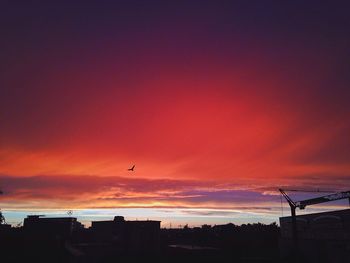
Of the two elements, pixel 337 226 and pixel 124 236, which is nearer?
pixel 337 226

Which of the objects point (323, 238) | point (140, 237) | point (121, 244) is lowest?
point (121, 244)

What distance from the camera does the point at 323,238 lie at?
7319cm

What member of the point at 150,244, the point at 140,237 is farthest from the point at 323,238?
the point at 140,237

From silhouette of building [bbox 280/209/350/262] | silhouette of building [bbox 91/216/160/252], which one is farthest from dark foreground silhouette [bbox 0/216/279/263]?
silhouette of building [bbox 280/209/350/262]

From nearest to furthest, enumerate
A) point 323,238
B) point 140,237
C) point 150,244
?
point 323,238 → point 150,244 → point 140,237

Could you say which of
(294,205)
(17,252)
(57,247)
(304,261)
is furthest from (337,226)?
(17,252)

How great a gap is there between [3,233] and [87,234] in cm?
4973

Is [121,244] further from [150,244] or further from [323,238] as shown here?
[323,238]

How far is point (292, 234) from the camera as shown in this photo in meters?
87.2

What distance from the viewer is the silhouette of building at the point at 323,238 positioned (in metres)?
67.3

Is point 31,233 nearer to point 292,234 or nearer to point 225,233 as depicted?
point 292,234

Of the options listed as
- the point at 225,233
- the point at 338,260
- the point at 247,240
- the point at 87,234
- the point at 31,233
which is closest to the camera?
the point at 31,233

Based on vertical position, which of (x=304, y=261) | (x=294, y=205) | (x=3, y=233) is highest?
(x=294, y=205)

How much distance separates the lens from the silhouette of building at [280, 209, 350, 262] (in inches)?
2650
